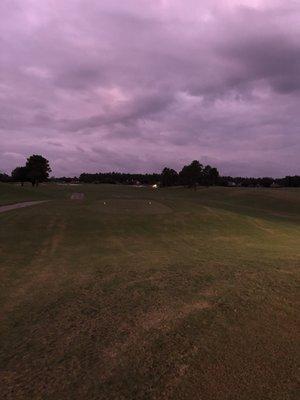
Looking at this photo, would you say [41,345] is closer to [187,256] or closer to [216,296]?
[216,296]

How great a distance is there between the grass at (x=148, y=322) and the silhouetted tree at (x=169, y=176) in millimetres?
132473

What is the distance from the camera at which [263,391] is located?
671 cm

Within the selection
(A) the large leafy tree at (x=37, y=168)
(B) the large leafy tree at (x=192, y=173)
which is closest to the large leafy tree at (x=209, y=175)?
(B) the large leafy tree at (x=192, y=173)

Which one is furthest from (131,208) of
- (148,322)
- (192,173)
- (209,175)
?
→ (209,175)

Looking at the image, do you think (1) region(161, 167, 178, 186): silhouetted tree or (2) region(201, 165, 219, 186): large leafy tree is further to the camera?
(1) region(161, 167, 178, 186): silhouetted tree

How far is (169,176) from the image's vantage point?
509ft

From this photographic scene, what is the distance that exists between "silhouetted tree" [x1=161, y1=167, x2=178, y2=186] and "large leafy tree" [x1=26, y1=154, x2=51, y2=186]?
179ft

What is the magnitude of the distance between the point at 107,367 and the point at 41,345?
182 cm

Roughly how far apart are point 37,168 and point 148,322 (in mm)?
105104

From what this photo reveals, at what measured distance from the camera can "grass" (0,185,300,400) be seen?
6984 mm

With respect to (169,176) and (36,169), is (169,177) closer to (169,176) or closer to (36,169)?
(169,176)

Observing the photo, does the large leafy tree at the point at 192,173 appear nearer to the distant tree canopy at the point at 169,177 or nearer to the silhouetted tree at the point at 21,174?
the distant tree canopy at the point at 169,177

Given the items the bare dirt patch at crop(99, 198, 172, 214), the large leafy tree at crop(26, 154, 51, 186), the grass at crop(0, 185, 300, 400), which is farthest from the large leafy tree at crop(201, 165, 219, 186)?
the grass at crop(0, 185, 300, 400)

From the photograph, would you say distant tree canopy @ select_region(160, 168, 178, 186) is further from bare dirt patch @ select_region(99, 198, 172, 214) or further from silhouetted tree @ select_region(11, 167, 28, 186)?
bare dirt patch @ select_region(99, 198, 172, 214)
